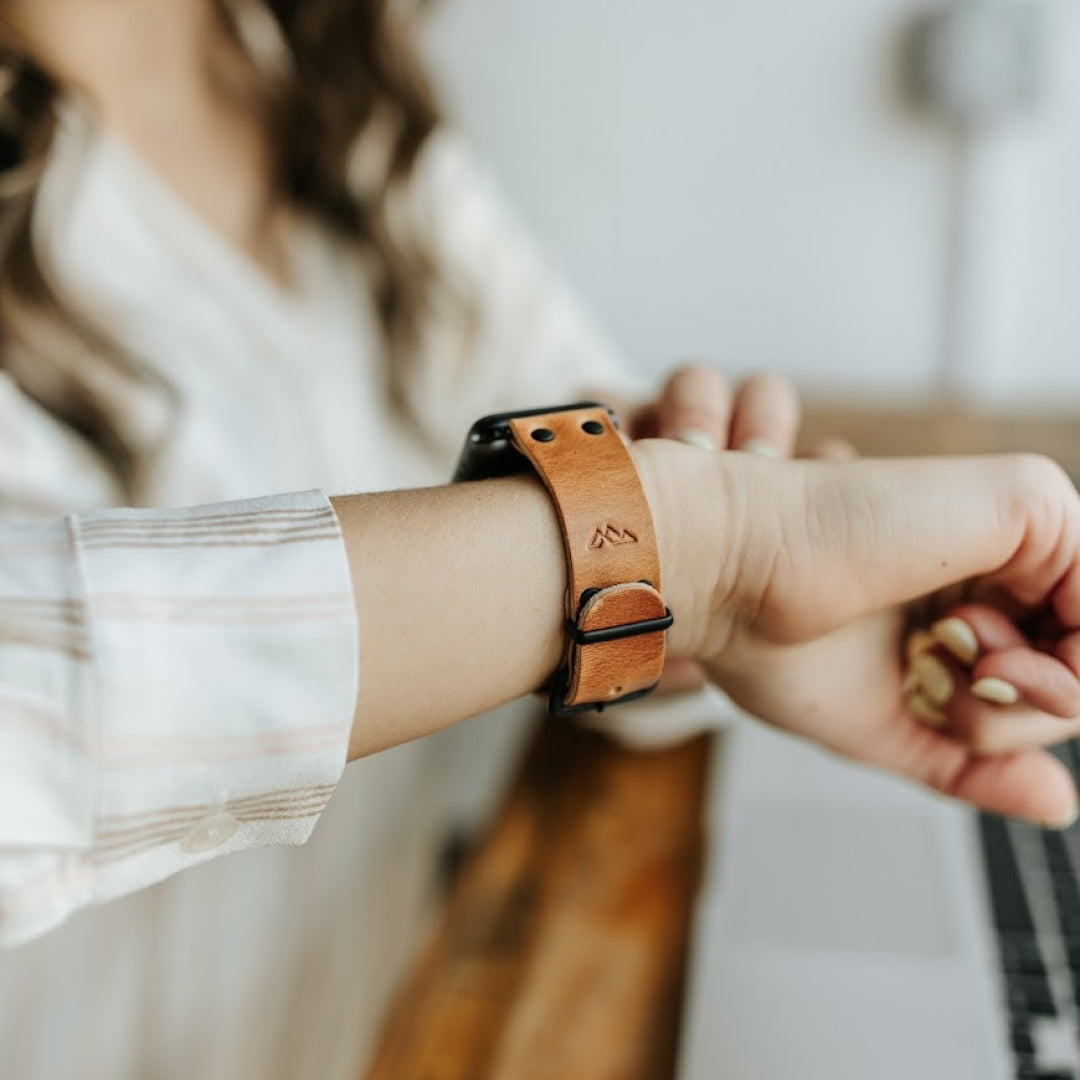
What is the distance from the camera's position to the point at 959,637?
55cm

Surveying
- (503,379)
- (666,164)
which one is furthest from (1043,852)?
(666,164)

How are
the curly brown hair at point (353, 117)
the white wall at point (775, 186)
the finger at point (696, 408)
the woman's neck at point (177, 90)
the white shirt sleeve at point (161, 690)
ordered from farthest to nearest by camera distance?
the white wall at point (775, 186) → the curly brown hair at point (353, 117) → the woman's neck at point (177, 90) → the finger at point (696, 408) → the white shirt sleeve at point (161, 690)

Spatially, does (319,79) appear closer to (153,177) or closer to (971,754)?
(153,177)

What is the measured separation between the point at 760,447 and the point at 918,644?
128mm

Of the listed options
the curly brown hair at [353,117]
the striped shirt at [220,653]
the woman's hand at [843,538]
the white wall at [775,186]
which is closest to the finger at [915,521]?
the woman's hand at [843,538]

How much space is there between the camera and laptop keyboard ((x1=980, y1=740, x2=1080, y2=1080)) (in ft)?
2.19

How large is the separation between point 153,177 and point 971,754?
0.81 m

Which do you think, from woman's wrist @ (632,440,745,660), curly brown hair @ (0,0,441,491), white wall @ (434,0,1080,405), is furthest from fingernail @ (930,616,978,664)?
white wall @ (434,0,1080,405)

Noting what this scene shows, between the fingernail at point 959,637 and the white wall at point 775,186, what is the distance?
1051 millimetres

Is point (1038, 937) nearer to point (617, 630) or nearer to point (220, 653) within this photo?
point (617, 630)

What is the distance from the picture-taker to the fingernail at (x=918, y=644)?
58cm

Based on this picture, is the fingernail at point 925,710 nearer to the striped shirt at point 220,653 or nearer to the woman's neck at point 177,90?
the striped shirt at point 220,653

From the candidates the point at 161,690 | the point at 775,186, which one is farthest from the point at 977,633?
the point at 775,186

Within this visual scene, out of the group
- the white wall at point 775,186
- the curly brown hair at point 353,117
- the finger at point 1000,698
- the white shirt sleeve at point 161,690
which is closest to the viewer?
the white shirt sleeve at point 161,690
